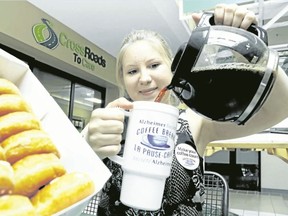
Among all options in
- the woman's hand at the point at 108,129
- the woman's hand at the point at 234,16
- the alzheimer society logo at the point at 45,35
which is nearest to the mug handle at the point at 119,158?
the woman's hand at the point at 108,129

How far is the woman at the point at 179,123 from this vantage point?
447 millimetres

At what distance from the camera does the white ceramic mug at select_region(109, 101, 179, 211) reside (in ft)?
1.23

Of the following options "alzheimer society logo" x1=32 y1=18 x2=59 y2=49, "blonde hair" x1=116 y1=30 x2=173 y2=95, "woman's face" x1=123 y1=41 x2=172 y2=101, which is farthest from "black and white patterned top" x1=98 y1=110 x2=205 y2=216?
"alzheimer society logo" x1=32 y1=18 x2=59 y2=49

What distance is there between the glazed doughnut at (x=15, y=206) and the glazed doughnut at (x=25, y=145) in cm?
5

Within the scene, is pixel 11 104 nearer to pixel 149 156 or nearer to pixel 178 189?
pixel 149 156

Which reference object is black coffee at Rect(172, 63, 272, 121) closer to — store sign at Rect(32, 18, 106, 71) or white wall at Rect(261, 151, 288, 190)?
store sign at Rect(32, 18, 106, 71)

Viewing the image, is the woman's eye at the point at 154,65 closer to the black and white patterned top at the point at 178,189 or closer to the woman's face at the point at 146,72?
the woman's face at the point at 146,72

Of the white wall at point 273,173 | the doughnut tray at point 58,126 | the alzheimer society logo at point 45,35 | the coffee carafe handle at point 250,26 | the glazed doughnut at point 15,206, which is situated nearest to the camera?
the glazed doughnut at point 15,206

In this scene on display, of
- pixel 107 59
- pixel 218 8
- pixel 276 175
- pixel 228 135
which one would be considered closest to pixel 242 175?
pixel 276 175

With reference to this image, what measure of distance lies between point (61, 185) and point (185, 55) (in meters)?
0.24

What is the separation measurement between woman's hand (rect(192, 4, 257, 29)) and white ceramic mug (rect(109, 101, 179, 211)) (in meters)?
0.22

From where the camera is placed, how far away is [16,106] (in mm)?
346

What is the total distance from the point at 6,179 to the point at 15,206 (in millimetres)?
25

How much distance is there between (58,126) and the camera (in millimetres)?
398
